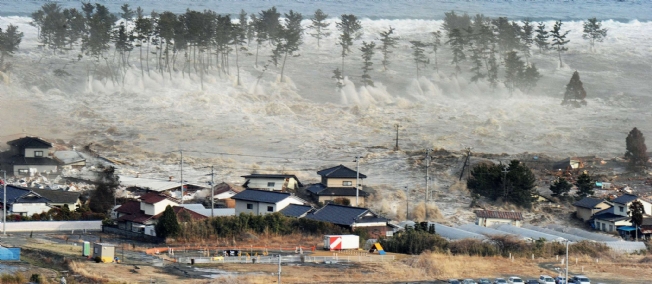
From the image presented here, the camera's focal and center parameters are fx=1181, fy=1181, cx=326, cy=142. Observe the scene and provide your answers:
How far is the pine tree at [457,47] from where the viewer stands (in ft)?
328

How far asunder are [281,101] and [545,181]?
28499 mm

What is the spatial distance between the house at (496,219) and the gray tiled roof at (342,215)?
18.0 ft

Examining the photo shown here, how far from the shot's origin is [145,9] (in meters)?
110

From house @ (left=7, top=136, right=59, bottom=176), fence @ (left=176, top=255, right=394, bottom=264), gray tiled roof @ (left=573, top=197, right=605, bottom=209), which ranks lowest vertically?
fence @ (left=176, top=255, right=394, bottom=264)

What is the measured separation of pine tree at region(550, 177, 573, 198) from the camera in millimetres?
55500

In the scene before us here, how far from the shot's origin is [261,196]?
50.9 meters

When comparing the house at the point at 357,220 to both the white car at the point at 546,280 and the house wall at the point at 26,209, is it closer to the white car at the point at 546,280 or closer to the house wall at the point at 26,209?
the white car at the point at 546,280

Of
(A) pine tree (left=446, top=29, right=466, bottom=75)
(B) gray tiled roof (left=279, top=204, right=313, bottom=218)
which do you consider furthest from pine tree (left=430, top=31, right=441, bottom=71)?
(B) gray tiled roof (left=279, top=204, right=313, bottom=218)

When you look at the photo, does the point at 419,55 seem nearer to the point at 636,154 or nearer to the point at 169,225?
the point at 636,154

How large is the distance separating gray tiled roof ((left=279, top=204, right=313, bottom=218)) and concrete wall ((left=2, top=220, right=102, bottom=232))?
304 inches

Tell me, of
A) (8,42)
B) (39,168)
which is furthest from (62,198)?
(8,42)

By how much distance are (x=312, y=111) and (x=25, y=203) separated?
114 ft

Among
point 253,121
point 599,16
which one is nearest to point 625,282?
point 253,121

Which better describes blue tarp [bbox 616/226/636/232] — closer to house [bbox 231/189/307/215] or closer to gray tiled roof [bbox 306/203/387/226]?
gray tiled roof [bbox 306/203/387/226]
